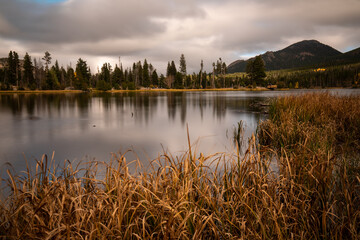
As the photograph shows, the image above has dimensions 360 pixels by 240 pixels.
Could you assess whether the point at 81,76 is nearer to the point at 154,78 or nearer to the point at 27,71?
the point at 27,71

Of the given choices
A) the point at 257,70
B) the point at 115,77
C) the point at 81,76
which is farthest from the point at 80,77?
the point at 257,70

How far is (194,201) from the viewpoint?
3344 millimetres

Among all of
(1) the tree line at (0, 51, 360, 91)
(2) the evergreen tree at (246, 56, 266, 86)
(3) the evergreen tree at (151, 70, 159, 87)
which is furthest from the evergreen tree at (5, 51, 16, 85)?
(2) the evergreen tree at (246, 56, 266, 86)

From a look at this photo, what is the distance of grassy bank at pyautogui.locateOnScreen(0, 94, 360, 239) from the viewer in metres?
2.72

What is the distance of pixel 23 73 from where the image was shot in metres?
90.4

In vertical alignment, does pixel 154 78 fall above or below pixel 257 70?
above

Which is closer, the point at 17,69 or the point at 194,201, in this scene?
the point at 194,201

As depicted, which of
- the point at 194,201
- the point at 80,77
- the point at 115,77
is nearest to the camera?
the point at 194,201

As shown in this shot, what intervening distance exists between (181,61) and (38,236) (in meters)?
120

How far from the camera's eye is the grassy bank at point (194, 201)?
8.94 feet

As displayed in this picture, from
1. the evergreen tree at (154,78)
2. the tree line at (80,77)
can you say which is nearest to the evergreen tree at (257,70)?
the tree line at (80,77)

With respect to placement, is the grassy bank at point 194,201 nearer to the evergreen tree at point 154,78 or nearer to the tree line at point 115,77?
the tree line at point 115,77

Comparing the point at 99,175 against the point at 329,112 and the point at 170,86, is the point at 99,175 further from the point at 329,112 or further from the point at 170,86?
the point at 170,86

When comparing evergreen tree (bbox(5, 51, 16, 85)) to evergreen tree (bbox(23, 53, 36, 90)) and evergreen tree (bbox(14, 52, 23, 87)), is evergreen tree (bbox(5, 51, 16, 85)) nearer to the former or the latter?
evergreen tree (bbox(14, 52, 23, 87))
